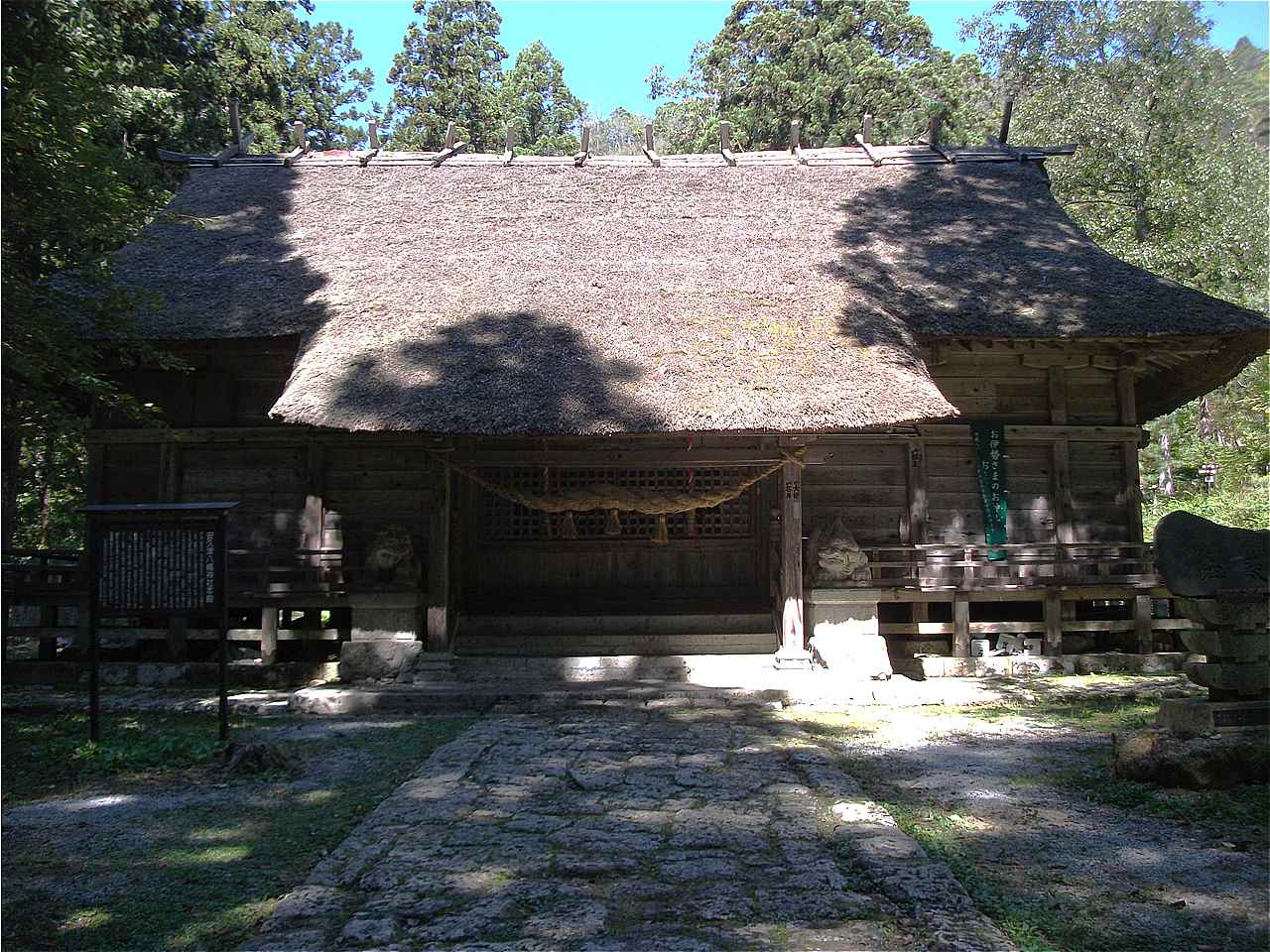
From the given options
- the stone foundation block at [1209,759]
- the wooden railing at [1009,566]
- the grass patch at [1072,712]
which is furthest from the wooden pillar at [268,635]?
the stone foundation block at [1209,759]

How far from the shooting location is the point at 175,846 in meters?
4.85

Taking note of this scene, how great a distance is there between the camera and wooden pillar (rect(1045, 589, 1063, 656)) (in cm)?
1023

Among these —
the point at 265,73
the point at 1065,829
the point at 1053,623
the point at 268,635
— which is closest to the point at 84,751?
the point at 268,635

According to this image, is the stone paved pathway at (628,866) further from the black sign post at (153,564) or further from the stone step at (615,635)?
the stone step at (615,635)

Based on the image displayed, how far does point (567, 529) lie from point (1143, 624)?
22.5 feet

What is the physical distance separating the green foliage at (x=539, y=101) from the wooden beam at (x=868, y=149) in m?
17.0

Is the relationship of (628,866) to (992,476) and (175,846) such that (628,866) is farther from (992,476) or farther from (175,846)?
(992,476)

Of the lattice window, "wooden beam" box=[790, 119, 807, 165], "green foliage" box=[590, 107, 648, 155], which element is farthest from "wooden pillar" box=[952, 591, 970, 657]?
"green foliage" box=[590, 107, 648, 155]

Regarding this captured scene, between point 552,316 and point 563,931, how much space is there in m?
7.11

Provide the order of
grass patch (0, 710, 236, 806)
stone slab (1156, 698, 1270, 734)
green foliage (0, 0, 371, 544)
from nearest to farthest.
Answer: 1. stone slab (1156, 698, 1270, 734)
2. grass patch (0, 710, 236, 806)
3. green foliage (0, 0, 371, 544)

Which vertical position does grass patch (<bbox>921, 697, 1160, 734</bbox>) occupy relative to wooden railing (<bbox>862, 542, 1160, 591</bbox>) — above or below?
below

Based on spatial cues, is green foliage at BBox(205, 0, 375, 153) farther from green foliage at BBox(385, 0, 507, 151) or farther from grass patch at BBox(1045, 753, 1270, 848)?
grass patch at BBox(1045, 753, 1270, 848)

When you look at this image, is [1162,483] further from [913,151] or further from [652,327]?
[652,327]

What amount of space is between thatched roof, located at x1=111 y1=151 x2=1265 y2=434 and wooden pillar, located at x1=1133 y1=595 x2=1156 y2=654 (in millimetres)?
3162
